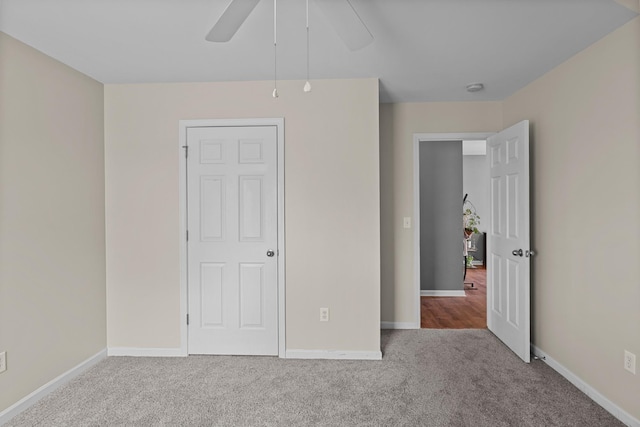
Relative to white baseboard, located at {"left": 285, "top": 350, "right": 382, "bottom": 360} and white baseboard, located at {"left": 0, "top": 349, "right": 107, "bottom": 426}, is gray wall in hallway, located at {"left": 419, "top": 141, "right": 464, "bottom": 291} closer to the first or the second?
white baseboard, located at {"left": 285, "top": 350, "right": 382, "bottom": 360}

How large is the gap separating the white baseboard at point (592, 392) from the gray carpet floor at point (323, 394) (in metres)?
0.04

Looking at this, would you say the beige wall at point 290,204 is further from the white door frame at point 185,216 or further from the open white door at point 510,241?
the open white door at point 510,241

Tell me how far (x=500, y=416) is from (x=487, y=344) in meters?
1.19

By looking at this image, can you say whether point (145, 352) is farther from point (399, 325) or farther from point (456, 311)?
point (456, 311)

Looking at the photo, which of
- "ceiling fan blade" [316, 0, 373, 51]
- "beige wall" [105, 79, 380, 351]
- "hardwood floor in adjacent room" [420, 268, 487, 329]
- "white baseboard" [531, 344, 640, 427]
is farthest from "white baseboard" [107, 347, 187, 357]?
"white baseboard" [531, 344, 640, 427]

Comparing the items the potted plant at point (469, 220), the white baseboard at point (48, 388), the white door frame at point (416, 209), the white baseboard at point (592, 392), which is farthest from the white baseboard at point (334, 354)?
the potted plant at point (469, 220)

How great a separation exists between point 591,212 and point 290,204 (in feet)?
7.06

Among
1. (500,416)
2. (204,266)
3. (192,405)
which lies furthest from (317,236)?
(500,416)

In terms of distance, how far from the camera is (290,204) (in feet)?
9.89

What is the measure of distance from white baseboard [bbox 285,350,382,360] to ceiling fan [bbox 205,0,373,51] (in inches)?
92.3

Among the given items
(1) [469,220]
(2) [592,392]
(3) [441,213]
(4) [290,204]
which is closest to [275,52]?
(4) [290,204]

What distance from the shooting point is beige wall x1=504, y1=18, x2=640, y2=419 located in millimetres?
2078

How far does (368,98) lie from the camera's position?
116 inches

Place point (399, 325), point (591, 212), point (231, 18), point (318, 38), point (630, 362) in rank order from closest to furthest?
point (231, 18), point (630, 362), point (318, 38), point (591, 212), point (399, 325)
